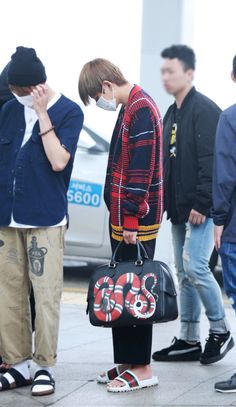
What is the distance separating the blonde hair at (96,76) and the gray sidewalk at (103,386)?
1520mm

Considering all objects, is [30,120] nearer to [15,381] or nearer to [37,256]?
[37,256]

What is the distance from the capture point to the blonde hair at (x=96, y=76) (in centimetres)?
539

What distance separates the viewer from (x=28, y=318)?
555cm

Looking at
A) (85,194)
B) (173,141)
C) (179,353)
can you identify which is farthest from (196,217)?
(85,194)

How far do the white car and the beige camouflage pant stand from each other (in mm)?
4285

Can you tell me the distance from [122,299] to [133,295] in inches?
2.4

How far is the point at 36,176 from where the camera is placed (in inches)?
211

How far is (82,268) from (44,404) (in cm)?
588

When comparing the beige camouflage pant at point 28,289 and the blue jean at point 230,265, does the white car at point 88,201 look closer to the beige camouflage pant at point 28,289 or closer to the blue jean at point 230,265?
the beige camouflage pant at point 28,289

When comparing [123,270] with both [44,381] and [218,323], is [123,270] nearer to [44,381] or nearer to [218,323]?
[44,381]

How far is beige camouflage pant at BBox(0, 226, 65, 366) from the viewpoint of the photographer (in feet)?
17.6

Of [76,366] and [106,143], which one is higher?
[106,143]

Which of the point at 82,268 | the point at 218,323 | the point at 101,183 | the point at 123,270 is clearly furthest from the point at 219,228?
the point at 82,268

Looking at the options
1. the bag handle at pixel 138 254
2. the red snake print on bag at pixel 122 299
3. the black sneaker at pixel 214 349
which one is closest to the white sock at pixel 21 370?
the red snake print on bag at pixel 122 299
